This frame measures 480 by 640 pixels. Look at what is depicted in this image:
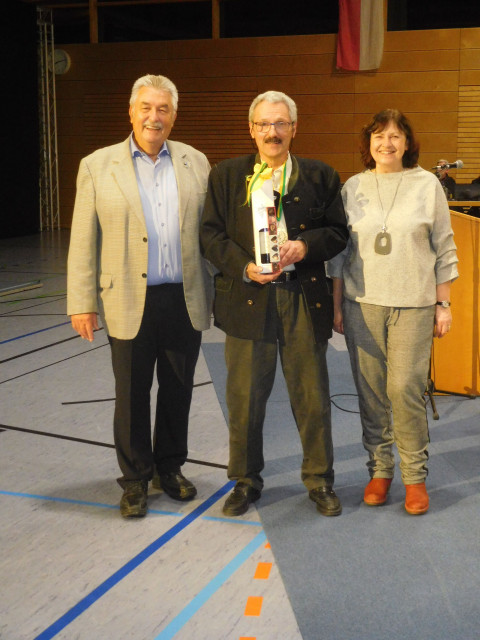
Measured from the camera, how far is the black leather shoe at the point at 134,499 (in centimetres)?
266

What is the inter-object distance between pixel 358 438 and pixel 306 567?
1.29 meters

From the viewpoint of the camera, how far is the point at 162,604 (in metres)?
2.09

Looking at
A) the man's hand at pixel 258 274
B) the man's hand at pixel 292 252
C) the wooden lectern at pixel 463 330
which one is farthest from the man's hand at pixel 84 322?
the wooden lectern at pixel 463 330

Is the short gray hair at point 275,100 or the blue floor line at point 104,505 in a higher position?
the short gray hair at point 275,100

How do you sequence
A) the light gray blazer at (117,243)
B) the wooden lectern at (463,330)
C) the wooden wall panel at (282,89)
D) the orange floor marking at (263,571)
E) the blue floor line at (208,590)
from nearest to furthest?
the blue floor line at (208,590), the orange floor marking at (263,571), the light gray blazer at (117,243), the wooden lectern at (463,330), the wooden wall panel at (282,89)

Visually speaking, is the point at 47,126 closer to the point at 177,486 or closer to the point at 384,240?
the point at 177,486

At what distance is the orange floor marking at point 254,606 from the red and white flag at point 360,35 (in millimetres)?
11663

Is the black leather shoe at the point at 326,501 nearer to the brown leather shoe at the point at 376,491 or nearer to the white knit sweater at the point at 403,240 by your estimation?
the brown leather shoe at the point at 376,491

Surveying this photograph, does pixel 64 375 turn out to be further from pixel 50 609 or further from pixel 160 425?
pixel 50 609

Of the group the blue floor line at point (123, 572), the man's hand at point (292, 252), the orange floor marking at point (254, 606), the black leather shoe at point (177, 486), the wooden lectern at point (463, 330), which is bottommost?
the blue floor line at point (123, 572)

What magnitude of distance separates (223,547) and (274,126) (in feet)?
4.69

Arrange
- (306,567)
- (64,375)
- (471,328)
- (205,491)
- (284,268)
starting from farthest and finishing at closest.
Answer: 1. (64,375)
2. (471,328)
3. (205,491)
4. (284,268)
5. (306,567)

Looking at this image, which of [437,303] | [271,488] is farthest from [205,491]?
[437,303]

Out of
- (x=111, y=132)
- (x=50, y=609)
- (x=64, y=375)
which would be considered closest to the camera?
(x=50, y=609)
